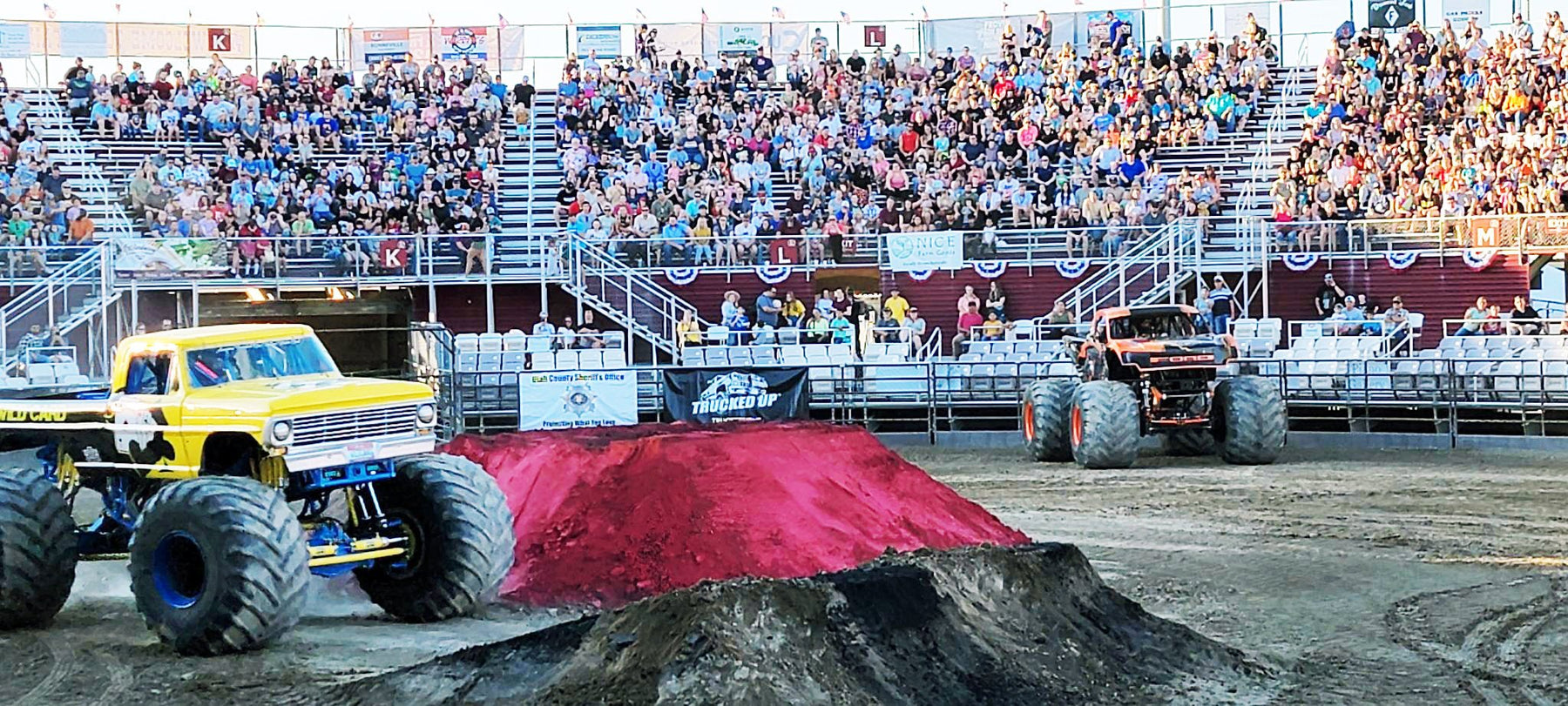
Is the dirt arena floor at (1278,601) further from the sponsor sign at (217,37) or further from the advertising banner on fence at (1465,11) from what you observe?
the sponsor sign at (217,37)

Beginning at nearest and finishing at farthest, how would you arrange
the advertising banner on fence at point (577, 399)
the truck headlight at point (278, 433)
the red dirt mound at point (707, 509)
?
the truck headlight at point (278, 433)
the red dirt mound at point (707, 509)
the advertising banner on fence at point (577, 399)

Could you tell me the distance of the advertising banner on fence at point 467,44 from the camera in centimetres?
3672

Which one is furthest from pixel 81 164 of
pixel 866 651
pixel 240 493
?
pixel 866 651

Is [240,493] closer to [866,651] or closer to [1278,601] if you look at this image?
[866,651]

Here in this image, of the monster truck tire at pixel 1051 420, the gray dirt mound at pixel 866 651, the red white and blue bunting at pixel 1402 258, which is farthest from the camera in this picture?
the red white and blue bunting at pixel 1402 258

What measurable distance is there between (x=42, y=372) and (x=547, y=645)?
1662 cm

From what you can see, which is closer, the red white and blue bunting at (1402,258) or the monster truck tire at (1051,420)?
the monster truck tire at (1051,420)

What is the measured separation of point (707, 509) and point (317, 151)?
2236cm

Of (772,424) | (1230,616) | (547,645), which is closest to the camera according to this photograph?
(547,645)

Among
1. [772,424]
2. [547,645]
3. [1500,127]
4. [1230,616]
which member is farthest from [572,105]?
[547,645]

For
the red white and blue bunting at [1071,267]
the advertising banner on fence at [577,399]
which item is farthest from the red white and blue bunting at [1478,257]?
the advertising banner on fence at [577,399]

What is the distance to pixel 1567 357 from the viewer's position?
22047 millimetres

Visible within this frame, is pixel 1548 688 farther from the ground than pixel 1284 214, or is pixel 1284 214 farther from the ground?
pixel 1284 214

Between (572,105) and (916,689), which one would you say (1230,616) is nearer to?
(916,689)
